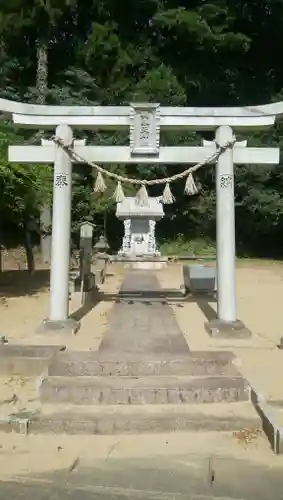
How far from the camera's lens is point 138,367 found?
5.91m

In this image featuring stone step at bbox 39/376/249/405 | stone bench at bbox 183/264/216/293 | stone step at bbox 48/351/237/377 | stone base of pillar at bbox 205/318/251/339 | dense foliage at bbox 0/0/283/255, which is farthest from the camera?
dense foliage at bbox 0/0/283/255

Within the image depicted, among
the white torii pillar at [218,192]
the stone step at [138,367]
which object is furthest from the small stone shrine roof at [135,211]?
the stone step at [138,367]

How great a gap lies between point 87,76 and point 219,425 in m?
29.4

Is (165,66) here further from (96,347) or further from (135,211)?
(96,347)

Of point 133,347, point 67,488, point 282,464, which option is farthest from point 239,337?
point 67,488

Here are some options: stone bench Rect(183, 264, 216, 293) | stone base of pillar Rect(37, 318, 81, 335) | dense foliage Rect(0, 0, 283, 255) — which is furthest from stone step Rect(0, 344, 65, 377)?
dense foliage Rect(0, 0, 283, 255)

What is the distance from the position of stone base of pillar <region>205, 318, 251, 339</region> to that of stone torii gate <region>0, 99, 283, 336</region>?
33 mm

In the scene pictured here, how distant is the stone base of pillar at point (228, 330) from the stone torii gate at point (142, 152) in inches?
1.3

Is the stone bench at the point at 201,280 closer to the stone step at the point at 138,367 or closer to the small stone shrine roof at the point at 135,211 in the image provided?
the stone step at the point at 138,367

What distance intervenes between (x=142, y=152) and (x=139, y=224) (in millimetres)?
19768

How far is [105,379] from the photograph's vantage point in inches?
218

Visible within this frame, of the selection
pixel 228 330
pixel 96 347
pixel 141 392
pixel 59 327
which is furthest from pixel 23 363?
pixel 228 330

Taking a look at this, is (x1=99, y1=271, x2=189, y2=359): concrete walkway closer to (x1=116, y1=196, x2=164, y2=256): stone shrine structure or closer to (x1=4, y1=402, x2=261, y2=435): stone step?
(x1=4, y1=402, x2=261, y2=435): stone step

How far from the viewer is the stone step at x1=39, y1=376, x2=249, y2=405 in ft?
16.9
